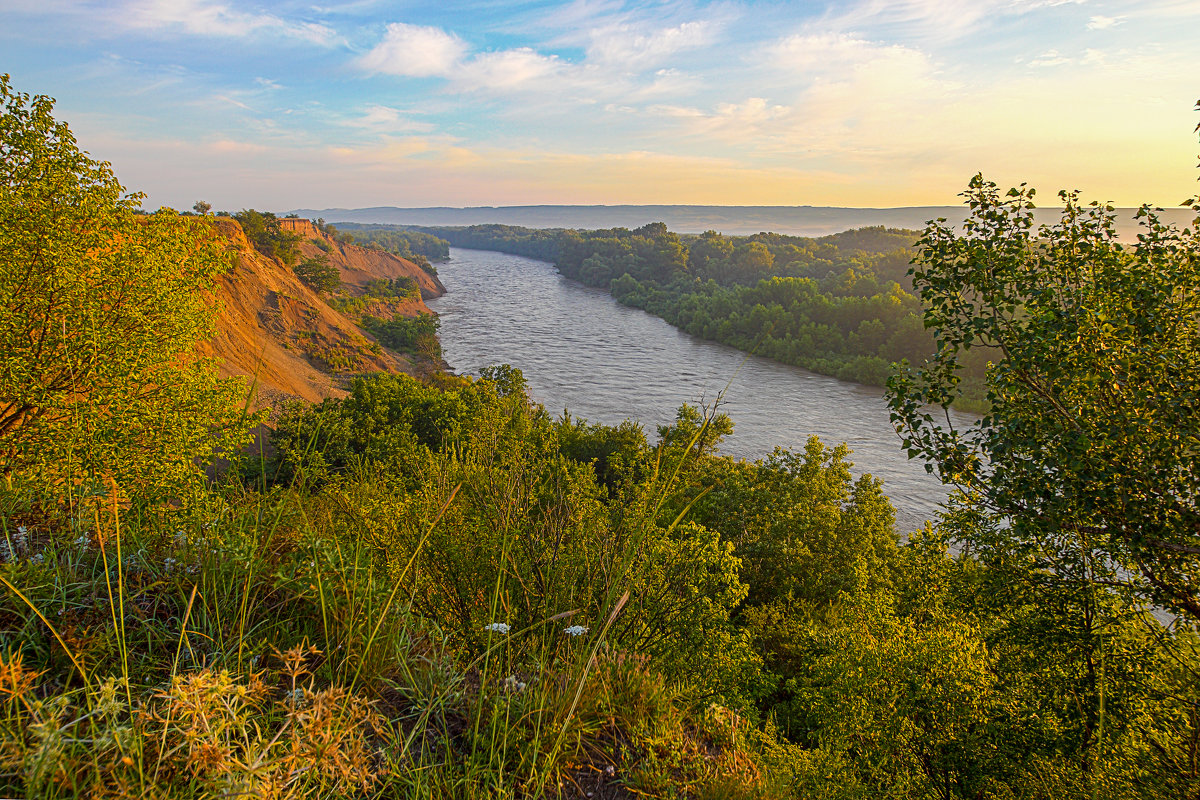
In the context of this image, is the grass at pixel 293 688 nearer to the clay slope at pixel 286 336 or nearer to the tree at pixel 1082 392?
the tree at pixel 1082 392

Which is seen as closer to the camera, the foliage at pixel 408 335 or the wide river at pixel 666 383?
the wide river at pixel 666 383

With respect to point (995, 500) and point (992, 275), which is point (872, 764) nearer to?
point (995, 500)

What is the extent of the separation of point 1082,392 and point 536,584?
222 inches

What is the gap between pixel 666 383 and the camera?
5284 centimetres

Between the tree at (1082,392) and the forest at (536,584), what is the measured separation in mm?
43

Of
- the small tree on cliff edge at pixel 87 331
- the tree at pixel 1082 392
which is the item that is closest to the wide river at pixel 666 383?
the tree at pixel 1082 392

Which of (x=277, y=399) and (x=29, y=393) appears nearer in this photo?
(x=29, y=393)

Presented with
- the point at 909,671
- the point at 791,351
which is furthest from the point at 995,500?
the point at 791,351

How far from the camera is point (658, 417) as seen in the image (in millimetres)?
43125

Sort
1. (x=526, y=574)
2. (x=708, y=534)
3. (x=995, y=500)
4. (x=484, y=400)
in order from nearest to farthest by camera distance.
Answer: (x=526, y=574)
(x=995, y=500)
(x=708, y=534)
(x=484, y=400)

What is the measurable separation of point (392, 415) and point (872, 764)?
27.7 metres

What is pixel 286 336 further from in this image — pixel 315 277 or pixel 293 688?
pixel 293 688

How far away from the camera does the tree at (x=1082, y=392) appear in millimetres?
5633

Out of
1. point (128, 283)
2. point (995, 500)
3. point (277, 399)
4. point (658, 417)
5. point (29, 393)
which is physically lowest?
point (658, 417)
